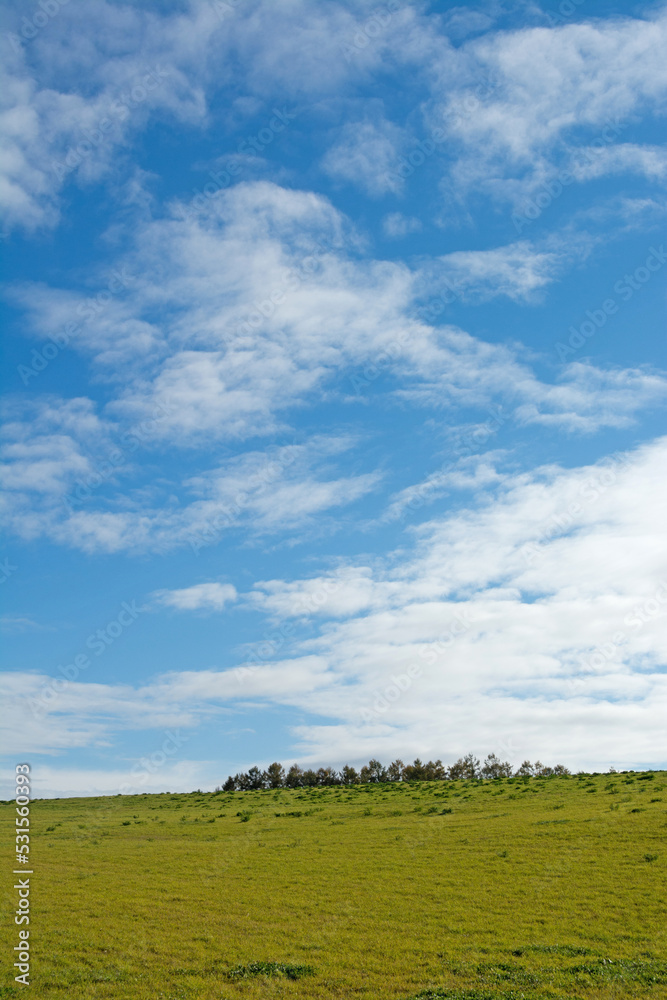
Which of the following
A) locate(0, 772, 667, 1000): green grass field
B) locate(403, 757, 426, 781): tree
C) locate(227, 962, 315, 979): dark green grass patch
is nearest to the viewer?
locate(0, 772, 667, 1000): green grass field

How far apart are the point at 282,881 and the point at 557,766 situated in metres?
79.2

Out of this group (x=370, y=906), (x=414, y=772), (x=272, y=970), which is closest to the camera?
(x=272, y=970)

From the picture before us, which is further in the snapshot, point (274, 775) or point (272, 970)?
point (274, 775)

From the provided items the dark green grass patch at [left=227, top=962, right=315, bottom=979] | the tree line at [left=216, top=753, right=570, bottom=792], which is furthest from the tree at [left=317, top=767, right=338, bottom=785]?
the dark green grass patch at [left=227, top=962, right=315, bottom=979]

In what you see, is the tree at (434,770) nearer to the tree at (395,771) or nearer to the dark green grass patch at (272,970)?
the tree at (395,771)

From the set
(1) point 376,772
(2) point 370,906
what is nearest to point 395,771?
(1) point 376,772

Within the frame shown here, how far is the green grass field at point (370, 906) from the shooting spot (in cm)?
2191

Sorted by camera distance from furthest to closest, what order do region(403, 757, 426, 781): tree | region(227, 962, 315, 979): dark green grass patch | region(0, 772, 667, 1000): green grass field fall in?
region(403, 757, 426, 781): tree, region(227, 962, 315, 979): dark green grass patch, region(0, 772, 667, 1000): green grass field

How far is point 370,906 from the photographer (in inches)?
1165

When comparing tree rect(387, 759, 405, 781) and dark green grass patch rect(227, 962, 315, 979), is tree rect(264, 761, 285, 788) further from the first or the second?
→ dark green grass patch rect(227, 962, 315, 979)

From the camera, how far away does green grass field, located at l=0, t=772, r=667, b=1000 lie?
21.9 m

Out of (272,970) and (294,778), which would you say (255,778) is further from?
(272,970)

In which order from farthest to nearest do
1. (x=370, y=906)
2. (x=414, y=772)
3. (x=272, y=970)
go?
(x=414, y=772) → (x=370, y=906) → (x=272, y=970)

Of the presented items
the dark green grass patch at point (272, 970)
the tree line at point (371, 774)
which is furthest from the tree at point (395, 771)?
the dark green grass patch at point (272, 970)
